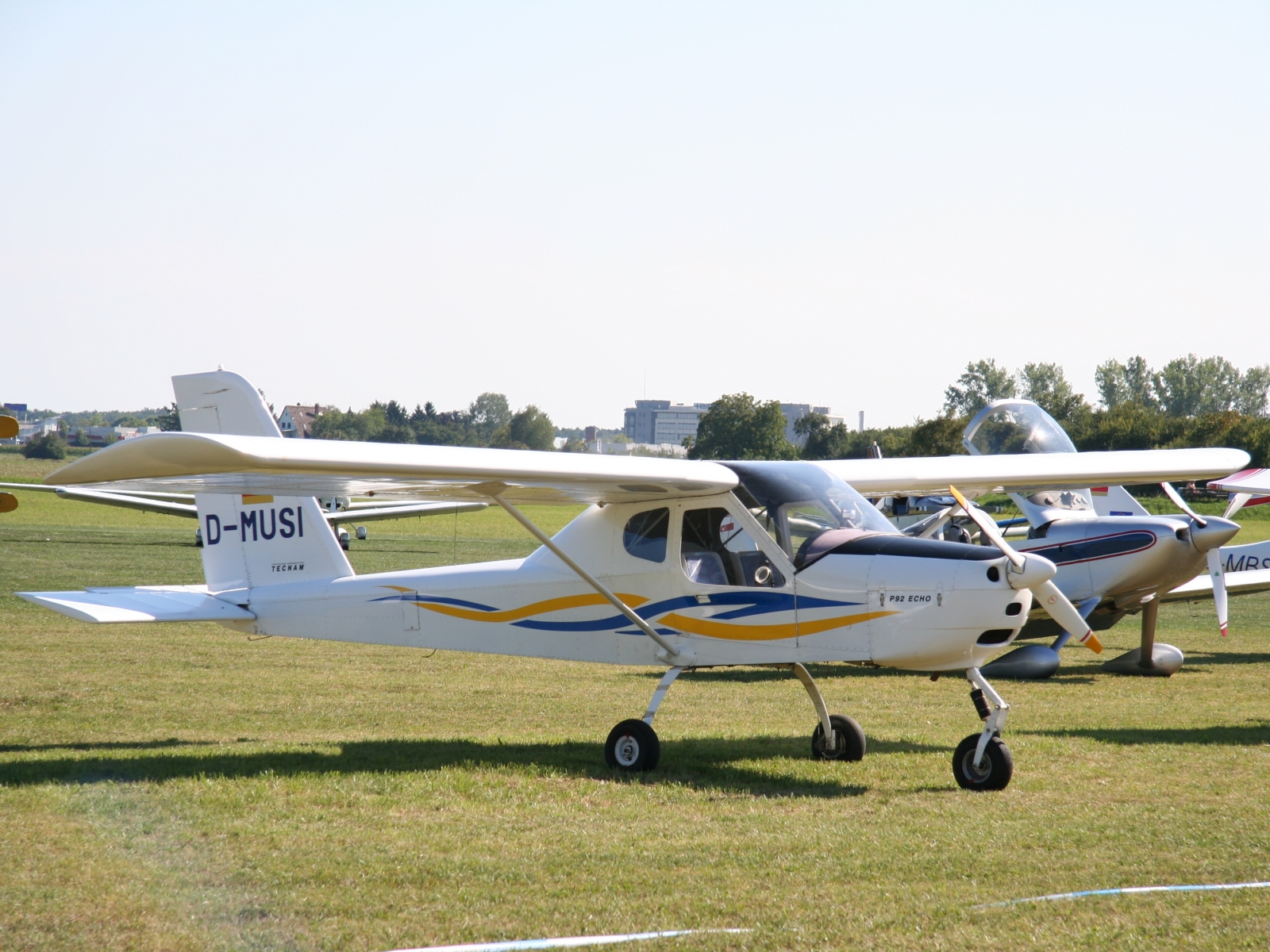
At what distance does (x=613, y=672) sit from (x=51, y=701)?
6030 mm

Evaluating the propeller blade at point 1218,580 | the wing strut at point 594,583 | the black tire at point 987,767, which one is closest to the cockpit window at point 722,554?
Result: the wing strut at point 594,583

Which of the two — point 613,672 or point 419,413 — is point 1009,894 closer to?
point 613,672

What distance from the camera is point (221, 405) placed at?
9461 mm

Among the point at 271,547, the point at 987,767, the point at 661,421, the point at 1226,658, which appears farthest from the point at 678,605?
the point at 661,421

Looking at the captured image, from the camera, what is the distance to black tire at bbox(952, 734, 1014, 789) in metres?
7.41

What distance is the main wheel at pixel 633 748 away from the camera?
26.0 feet

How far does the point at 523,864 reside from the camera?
18.0 ft

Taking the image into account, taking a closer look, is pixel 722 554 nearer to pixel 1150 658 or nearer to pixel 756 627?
pixel 756 627

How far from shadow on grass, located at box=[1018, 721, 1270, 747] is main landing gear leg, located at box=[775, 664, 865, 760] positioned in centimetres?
192

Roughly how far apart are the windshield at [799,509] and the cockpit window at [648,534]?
655 mm

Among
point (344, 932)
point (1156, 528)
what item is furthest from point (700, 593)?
point (1156, 528)

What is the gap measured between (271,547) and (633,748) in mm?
3597

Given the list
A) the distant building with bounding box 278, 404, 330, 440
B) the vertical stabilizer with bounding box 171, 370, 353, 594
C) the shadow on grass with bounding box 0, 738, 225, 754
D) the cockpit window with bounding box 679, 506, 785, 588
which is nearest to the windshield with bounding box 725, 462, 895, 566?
the cockpit window with bounding box 679, 506, 785, 588

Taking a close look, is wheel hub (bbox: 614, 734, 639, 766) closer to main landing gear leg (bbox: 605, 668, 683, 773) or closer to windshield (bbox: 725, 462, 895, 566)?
main landing gear leg (bbox: 605, 668, 683, 773)
